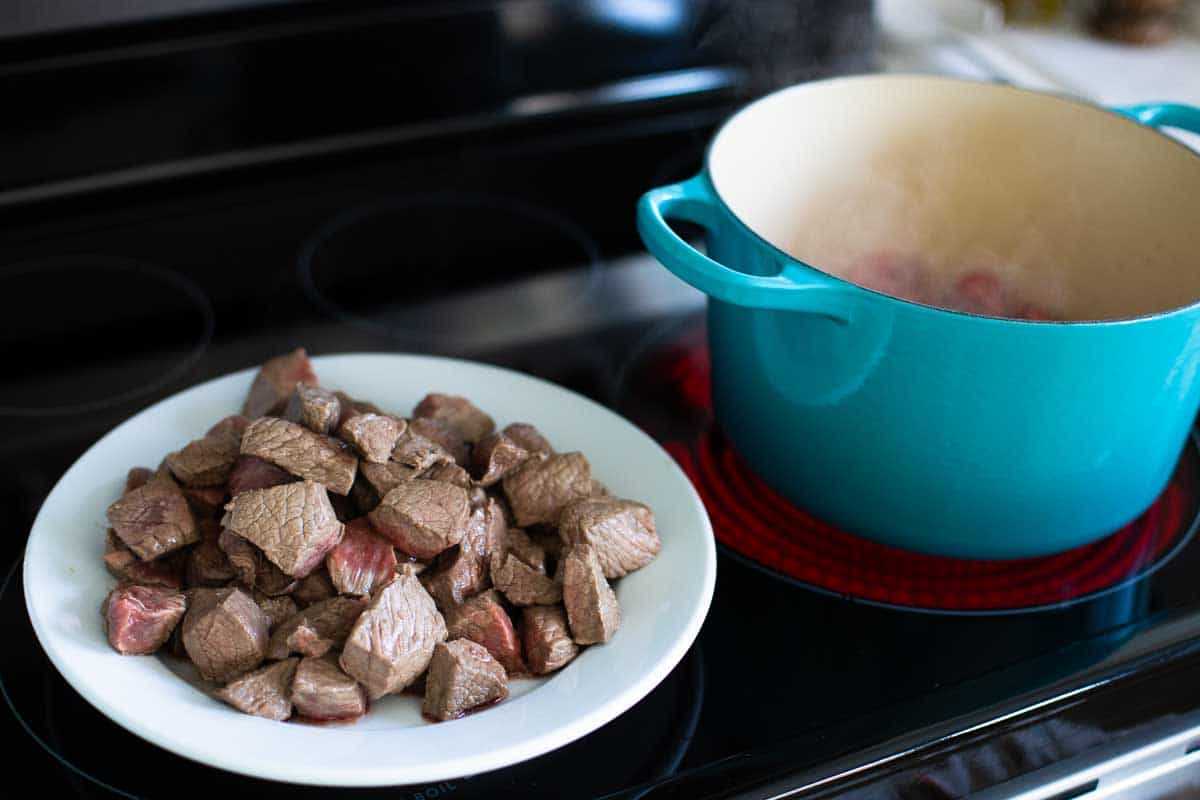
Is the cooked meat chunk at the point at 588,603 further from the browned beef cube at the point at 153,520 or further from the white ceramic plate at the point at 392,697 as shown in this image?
the browned beef cube at the point at 153,520

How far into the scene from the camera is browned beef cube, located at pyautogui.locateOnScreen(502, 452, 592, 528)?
2.33 ft

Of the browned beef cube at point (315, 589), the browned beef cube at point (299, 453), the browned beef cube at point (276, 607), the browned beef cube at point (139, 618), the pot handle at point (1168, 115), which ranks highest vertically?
the pot handle at point (1168, 115)

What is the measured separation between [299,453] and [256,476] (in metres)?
0.03

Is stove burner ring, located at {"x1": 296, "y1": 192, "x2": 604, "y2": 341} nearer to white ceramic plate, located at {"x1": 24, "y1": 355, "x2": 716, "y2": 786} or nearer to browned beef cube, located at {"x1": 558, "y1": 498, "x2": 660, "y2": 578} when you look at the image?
white ceramic plate, located at {"x1": 24, "y1": 355, "x2": 716, "y2": 786}

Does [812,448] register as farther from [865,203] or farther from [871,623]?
[865,203]

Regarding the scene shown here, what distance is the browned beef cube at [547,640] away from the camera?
2.08 ft

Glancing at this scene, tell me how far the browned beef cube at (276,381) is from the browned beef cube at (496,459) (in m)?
0.13

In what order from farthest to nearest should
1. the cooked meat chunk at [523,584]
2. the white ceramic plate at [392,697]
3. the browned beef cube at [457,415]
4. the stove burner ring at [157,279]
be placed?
the stove burner ring at [157,279] → the browned beef cube at [457,415] → the cooked meat chunk at [523,584] → the white ceramic plate at [392,697]

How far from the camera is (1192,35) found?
1.45 meters

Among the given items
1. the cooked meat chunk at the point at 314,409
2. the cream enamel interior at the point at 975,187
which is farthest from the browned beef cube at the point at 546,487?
the cream enamel interior at the point at 975,187

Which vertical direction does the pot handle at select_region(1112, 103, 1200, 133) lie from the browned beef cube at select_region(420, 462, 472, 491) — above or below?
above

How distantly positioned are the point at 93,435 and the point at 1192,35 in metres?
1.32

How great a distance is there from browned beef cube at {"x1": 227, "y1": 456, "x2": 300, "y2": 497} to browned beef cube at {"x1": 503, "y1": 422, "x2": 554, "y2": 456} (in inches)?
5.6

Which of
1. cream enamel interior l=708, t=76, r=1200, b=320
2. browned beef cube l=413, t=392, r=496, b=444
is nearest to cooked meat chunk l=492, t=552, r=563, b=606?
browned beef cube l=413, t=392, r=496, b=444
